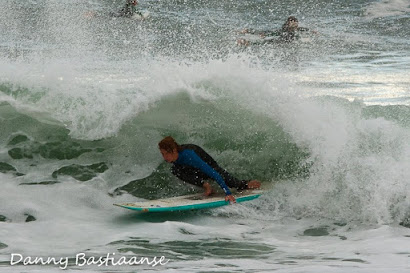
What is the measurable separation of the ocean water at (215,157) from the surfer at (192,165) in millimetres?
312

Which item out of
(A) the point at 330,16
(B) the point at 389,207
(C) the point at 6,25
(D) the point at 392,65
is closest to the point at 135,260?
(B) the point at 389,207

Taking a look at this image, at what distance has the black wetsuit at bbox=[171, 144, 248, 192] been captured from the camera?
7.07m

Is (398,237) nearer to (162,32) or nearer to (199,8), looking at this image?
(162,32)

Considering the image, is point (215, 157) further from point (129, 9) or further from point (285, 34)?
point (129, 9)

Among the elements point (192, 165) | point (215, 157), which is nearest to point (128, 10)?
point (215, 157)

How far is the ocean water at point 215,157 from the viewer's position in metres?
5.67

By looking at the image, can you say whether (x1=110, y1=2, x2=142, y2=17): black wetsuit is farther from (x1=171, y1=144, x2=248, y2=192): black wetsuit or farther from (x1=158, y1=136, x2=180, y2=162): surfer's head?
(x1=158, y1=136, x2=180, y2=162): surfer's head

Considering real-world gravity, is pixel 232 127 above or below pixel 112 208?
above

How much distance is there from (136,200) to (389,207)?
2799mm

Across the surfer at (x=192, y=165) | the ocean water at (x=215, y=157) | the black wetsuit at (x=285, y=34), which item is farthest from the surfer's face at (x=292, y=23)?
the surfer at (x=192, y=165)

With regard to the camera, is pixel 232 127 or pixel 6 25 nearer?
pixel 232 127

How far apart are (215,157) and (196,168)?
1283mm

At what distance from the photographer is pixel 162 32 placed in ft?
84.9

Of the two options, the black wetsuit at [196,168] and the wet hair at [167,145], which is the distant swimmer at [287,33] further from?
the wet hair at [167,145]
